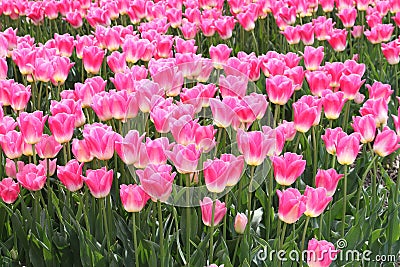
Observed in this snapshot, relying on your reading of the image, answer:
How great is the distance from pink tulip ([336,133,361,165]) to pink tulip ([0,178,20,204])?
1194 millimetres

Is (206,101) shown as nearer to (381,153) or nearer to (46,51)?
(381,153)

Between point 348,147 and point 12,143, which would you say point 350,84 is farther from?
point 12,143

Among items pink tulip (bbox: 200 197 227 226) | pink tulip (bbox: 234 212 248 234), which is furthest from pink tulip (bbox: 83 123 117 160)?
pink tulip (bbox: 234 212 248 234)

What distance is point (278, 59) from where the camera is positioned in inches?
118

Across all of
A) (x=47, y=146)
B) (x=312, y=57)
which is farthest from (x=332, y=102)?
(x=47, y=146)

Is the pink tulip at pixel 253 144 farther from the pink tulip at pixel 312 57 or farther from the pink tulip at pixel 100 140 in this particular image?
the pink tulip at pixel 312 57

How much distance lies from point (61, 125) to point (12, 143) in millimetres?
201

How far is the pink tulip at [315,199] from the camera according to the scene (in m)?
2.05

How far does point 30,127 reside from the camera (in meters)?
2.30

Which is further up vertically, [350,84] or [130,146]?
[130,146]

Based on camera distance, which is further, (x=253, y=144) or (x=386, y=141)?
(x=386, y=141)

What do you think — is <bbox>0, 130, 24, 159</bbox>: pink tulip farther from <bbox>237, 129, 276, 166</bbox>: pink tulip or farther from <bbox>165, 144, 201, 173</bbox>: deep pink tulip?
<bbox>237, 129, 276, 166</bbox>: pink tulip

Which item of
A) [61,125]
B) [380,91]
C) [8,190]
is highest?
[61,125]

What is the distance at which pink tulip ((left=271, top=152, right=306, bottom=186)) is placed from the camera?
2.14 m
